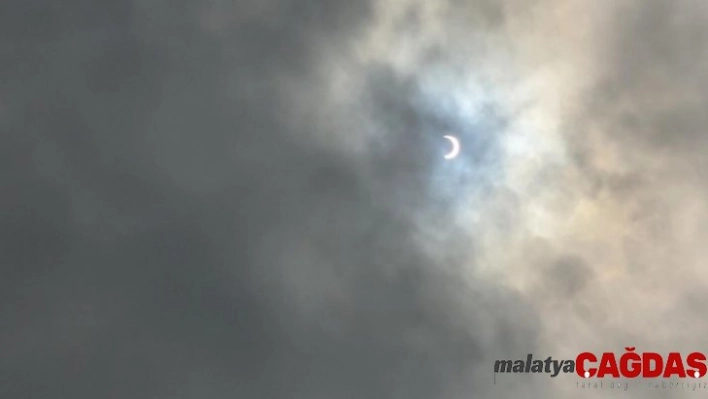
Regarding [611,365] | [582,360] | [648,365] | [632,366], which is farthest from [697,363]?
[582,360]

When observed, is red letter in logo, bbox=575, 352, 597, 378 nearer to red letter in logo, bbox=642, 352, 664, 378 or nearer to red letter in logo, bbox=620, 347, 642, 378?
red letter in logo, bbox=620, 347, 642, 378

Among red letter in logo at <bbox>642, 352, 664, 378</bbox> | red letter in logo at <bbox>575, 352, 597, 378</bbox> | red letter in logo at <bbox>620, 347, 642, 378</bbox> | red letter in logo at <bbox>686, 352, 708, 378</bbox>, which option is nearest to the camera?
red letter in logo at <bbox>642, 352, 664, 378</bbox>

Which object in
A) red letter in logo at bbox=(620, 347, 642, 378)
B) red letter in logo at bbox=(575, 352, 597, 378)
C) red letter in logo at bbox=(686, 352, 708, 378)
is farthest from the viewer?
red letter in logo at bbox=(575, 352, 597, 378)

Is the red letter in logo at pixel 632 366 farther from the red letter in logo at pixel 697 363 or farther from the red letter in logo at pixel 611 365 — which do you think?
the red letter in logo at pixel 697 363

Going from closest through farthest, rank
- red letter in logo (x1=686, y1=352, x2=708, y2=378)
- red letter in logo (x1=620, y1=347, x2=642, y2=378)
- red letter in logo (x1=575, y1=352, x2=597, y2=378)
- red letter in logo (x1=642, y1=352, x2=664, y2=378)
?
1. red letter in logo (x1=642, y1=352, x2=664, y2=378)
2. red letter in logo (x1=620, y1=347, x2=642, y2=378)
3. red letter in logo (x1=686, y1=352, x2=708, y2=378)
4. red letter in logo (x1=575, y1=352, x2=597, y2=378)

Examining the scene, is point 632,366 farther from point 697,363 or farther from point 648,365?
point 697,363

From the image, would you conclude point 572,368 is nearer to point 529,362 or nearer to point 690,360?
point 529,362

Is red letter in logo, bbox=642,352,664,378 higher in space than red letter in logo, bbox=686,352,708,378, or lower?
lower

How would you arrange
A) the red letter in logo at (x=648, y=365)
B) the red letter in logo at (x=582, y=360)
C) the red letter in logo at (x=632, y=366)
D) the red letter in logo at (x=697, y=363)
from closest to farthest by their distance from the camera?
1. the red letter in logo at (x=648, y=365)
2. the red letter in logo at (x=632, y=366)
3. the red letter in logo at (x=697, y=363)
4. the red letter in logo at (x=582, y=360)

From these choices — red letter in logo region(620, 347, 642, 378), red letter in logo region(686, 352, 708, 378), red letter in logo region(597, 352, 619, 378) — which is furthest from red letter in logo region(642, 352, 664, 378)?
red letter in logo region(686, 352, 708, 378)

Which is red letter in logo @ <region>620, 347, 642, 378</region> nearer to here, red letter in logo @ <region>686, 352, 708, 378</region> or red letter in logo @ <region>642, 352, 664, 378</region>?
red letter in logo @ <region>642, 352, 664, 378</region>

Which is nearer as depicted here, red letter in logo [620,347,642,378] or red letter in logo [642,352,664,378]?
red letter in logo [642,352,664,378]

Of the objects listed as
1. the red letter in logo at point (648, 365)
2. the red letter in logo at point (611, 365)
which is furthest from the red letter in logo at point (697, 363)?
the red letter in logo at point (611, 365)

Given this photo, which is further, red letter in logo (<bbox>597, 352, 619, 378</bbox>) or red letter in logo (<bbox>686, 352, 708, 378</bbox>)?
red letter in logo (<bbox>686, 352, 708, 378</bbox>)
